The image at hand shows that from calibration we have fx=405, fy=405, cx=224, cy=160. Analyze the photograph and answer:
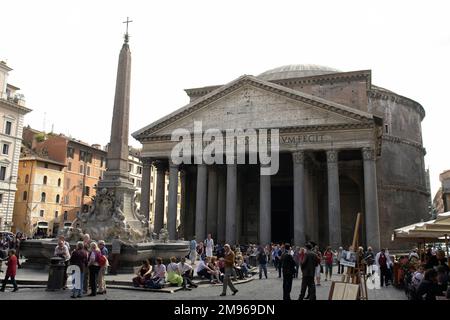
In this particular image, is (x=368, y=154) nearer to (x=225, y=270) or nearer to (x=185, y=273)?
(x=185, y=273)

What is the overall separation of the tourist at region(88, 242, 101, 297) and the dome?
1192 inches

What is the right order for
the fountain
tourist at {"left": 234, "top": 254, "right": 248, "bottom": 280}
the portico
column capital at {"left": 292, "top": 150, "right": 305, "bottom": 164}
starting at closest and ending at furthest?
the fountain, tourist at {"left": 234, "top": 254, "right": 248, "bottom": 280}, the portico, column capital at {"left": 292, "top": 150, "right": 305, "bottom": 164}

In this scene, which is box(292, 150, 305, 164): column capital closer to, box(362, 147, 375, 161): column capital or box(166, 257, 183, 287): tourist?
box(362, 147, 375, 161): column capital

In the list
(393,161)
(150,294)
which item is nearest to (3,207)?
(150,294)

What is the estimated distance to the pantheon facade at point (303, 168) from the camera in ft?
73.0

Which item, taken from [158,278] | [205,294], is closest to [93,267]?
[158,278]

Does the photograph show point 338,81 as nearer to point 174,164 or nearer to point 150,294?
point 174,164

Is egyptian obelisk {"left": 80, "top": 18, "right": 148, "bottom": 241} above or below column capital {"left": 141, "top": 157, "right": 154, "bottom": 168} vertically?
below

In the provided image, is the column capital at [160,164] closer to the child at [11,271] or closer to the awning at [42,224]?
the awning at [42,224]

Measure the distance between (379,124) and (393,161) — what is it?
12488 millimetres

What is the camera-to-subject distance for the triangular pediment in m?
22.6

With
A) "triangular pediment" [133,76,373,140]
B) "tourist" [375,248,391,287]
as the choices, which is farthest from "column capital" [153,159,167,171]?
"tourist" [375,248,391,287]

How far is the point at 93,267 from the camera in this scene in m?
7.90

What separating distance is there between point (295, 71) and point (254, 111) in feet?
48.0
